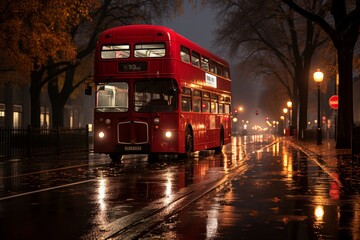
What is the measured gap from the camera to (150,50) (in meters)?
20.3

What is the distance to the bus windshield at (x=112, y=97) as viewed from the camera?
20.5 metres

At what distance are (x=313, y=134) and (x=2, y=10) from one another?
1302 inches

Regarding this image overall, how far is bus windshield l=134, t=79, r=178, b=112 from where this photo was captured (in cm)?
2039

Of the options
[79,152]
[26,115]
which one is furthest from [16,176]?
[26,115]

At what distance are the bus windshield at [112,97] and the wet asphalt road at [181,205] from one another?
480 cm

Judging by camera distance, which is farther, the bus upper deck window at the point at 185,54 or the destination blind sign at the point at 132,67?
the bus upper deck window at the point at 185,54

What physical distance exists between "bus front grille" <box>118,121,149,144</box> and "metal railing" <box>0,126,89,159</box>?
5887mm

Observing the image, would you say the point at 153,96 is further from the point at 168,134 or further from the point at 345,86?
the point at 345,86

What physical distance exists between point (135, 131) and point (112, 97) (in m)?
1.50

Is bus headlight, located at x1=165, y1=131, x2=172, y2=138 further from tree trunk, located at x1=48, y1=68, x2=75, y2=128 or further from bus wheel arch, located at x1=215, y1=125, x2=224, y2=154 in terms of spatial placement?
tree trunk, located at x1=48, y1=68, x2=75, y2=128

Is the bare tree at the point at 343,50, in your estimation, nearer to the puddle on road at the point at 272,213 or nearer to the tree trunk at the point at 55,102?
the puddle on road at the point at 272,213

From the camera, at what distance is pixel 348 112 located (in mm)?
27609

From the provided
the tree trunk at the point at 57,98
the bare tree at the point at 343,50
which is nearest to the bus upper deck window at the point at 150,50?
the bare tree at the point at 343,50

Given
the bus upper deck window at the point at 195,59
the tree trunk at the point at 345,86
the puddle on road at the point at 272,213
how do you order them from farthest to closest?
the tree trunk at the point at 345,86, the bus upper deck window at the point at 195,59, the puddle on road at the point at 272,213
